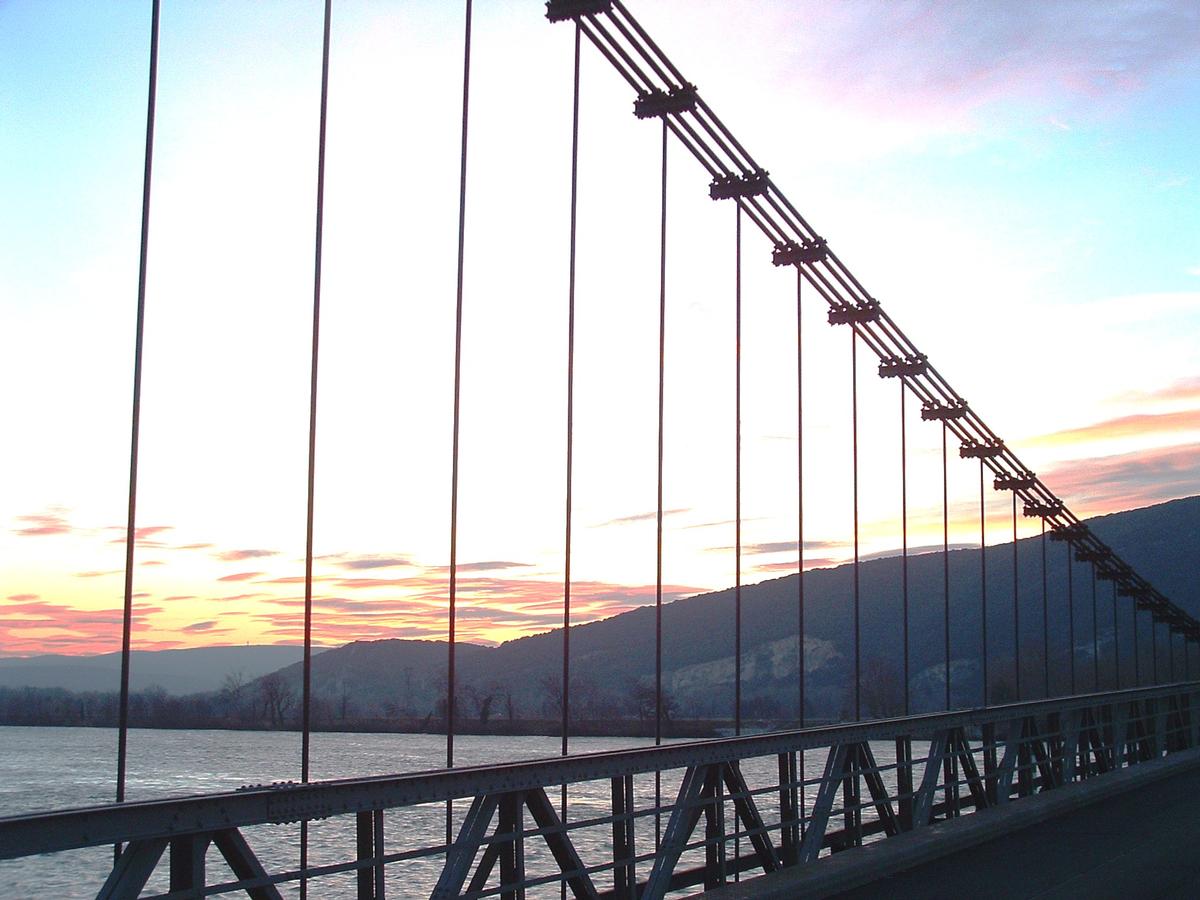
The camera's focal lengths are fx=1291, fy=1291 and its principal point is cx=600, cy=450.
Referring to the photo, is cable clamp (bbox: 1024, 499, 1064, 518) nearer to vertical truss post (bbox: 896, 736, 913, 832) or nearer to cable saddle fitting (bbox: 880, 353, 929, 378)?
cable saddle fitting (bbox: 880, 353, 929, 378)

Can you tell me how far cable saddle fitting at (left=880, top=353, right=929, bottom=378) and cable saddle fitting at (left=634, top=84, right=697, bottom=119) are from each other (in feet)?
24.0

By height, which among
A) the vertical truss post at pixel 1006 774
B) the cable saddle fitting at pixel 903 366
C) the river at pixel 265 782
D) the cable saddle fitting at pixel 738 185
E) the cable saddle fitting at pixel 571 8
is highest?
the cable saddle fitting at pixel 571 8

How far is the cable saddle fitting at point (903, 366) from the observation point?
19719 millimetres

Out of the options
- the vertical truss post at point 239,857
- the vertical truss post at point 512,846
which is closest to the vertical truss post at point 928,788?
the vertical truss post at point 512,846

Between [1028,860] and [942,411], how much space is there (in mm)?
13329

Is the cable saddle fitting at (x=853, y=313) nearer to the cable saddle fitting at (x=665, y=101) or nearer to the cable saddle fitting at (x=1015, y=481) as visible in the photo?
the cable saddle fitting at (x=665, y=101)

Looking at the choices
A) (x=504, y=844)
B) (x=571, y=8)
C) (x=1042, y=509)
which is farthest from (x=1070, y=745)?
(x=1042, y=509)

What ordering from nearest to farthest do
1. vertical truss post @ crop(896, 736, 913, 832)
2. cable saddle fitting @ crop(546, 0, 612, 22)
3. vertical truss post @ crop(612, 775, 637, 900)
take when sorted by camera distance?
vertical truss post @ crop(612, 775, 637, 900), vertical truss post @ crop(896, 736, 913, 832), cable saddle fitting @ crop(546, 0, 612, 22)

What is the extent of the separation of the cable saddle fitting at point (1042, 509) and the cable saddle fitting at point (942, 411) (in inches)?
202

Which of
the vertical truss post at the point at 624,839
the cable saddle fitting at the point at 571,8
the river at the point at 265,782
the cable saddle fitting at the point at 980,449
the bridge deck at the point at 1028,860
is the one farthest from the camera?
the river at the point at 265,782

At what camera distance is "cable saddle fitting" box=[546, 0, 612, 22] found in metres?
12.0

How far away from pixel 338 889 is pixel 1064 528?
70.0 ft

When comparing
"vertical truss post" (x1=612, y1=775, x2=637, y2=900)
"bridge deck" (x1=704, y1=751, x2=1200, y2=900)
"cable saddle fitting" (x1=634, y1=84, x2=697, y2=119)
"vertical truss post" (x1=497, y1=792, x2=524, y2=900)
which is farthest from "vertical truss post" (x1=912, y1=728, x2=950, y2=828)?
"cable saddle fitting" (x1=634, y1=84, x2=697, y2=119)

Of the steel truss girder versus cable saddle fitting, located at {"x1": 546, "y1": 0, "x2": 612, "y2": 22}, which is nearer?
the steel truss girder
